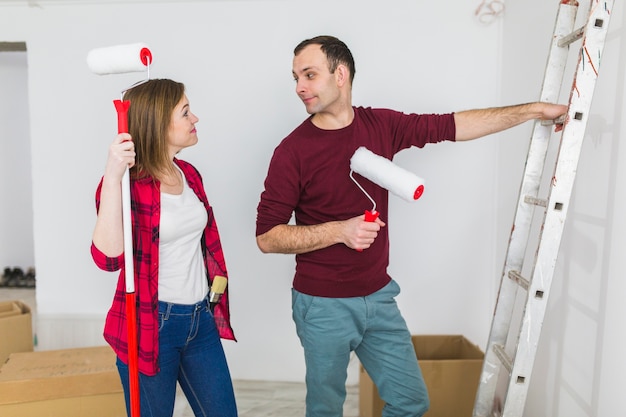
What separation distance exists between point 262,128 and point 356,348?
1.25m

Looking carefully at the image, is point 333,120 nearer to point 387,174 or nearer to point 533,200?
point 387,174

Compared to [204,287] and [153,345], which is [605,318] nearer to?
[204,287]

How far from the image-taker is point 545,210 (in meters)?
1.52

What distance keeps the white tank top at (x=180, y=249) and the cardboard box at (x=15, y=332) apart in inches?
56.4

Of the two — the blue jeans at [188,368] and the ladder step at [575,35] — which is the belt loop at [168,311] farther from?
the ladder step at [575,35]

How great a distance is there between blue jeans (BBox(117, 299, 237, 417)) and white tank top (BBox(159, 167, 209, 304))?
35mm

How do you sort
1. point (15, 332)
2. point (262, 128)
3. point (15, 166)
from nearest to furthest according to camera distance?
point (15, 332), point (262, 128), point (15, 166)

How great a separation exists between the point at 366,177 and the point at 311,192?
183 millimetres

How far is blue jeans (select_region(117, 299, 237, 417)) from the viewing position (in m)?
1.48

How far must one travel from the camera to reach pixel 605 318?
1.61 m

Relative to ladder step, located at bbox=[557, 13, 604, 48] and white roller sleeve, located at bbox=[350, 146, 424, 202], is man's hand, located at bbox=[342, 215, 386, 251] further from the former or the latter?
ladder step, located at bbox=[557, 13, 604, 48]

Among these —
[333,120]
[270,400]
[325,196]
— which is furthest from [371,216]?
[270,400]

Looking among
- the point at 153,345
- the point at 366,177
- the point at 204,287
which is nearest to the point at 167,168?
the point at 204,287

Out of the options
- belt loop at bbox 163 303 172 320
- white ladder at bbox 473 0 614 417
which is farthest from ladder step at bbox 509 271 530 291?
belt loop at bbox 163 303 172 320
